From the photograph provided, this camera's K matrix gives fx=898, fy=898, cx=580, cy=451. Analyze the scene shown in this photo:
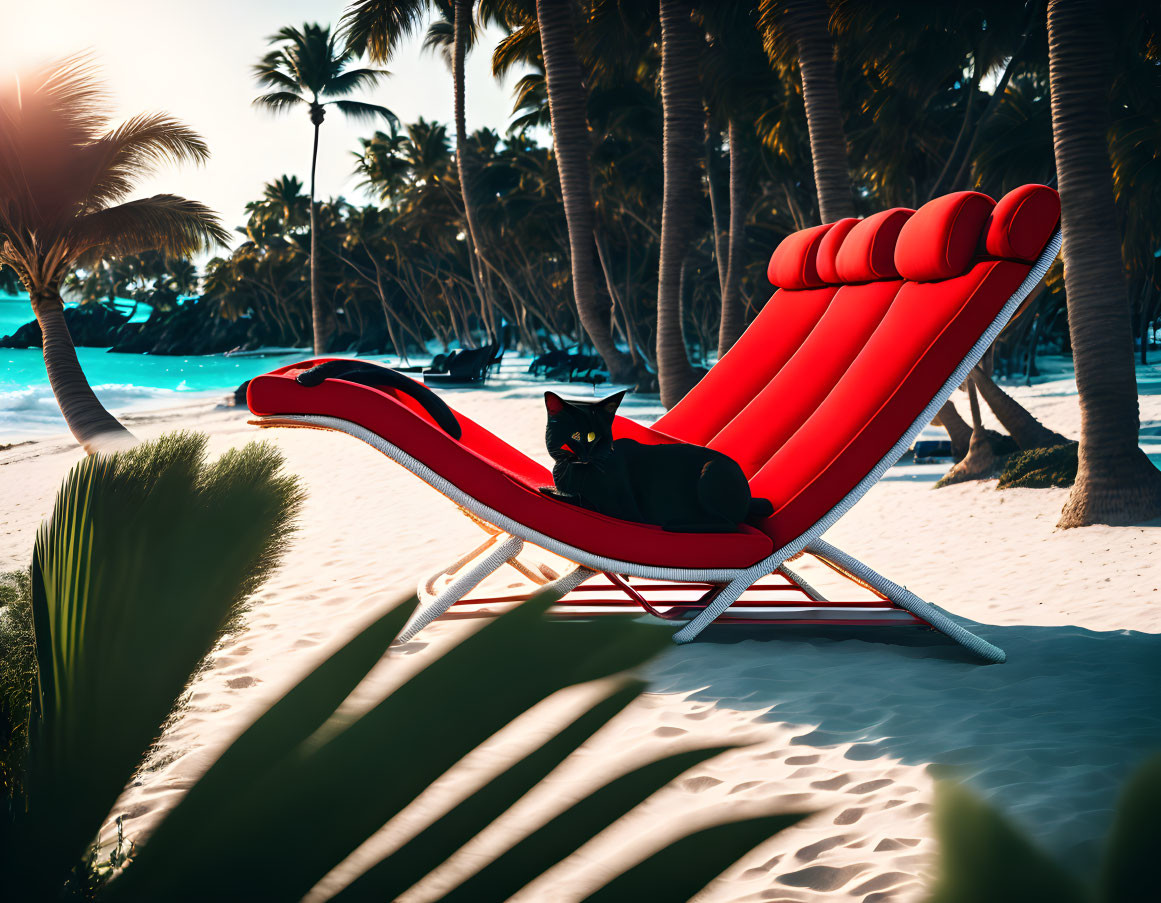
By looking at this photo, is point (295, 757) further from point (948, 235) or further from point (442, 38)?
point (442, 38)

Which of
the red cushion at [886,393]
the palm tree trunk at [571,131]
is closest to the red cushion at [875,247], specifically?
the red cushion at [886,393]

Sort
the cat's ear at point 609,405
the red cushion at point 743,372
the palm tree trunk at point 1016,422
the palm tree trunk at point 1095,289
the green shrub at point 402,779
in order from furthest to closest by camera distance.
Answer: the palm tree trunk at point 1016,422 < the palm tree trunk at point 1095,289 < the red cushion at point 743,372 < the cat's ear at point 609,405 < the green shrub at point 402,779

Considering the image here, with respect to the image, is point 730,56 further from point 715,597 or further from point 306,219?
point 306,219

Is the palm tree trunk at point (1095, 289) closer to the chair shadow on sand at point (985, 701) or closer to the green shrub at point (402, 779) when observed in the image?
the chair shadow on sand at point (985, 701)

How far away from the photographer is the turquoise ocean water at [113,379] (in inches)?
1042

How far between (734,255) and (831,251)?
11918 mm

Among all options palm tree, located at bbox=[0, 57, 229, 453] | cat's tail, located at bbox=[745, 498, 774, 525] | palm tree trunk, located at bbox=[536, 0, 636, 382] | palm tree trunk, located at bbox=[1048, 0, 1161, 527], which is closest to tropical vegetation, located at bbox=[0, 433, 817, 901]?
cat's tail, located at bbox=[745, 498, 774, 525]

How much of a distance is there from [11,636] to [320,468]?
700cm

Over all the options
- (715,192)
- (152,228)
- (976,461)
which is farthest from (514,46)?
(976,461)

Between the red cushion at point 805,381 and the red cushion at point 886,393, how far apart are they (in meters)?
0.36

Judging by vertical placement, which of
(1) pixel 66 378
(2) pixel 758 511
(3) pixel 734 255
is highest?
(3) pixel 734 255

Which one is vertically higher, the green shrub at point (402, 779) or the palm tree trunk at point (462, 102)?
the palm tree trunk at point (462, 102)

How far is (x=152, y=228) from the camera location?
13398mm

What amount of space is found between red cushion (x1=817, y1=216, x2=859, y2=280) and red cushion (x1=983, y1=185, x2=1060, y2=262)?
1146mm
